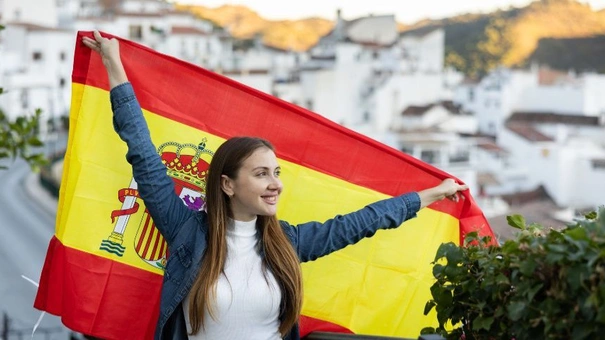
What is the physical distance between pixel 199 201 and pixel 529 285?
1.18 m

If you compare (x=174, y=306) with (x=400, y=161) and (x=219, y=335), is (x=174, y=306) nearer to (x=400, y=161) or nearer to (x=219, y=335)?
(x=219, y=335)

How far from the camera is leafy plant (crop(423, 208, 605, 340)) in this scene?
1780 millimetres

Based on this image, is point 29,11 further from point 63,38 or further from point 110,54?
point 110,54

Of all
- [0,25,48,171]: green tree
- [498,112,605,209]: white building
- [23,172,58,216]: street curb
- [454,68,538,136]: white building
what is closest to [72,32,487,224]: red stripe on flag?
[0,25,48,171]: green tree

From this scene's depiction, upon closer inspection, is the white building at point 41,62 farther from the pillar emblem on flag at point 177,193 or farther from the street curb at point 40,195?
the pillar emblem on flag at point 177,193

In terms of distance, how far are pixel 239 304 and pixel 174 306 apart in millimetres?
172

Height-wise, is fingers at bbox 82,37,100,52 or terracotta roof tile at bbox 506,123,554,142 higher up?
fingers at bbox 82,37,100,52

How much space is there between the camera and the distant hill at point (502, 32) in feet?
200

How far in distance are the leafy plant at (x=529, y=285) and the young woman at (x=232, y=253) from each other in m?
0.37

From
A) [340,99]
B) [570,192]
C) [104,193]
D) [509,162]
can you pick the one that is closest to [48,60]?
[340,99]

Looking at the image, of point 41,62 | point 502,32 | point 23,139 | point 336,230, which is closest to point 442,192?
point 336,230

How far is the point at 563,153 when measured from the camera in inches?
1401

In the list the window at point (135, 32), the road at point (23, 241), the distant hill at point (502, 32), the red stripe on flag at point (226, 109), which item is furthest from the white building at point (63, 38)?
the red stripe on flag at point (226, 109)

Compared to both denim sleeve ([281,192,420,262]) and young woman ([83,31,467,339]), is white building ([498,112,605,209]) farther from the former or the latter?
young woman ([83,31,467,339])
